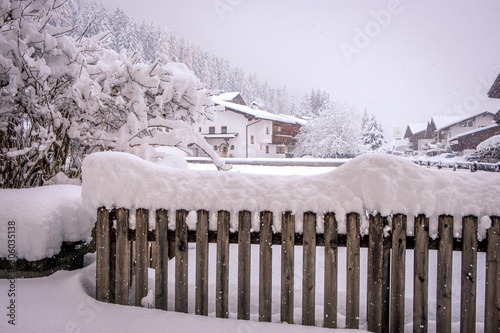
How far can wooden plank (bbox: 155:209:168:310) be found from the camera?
8.65 ft

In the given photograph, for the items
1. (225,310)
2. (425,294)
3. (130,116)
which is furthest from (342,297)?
(130,116)

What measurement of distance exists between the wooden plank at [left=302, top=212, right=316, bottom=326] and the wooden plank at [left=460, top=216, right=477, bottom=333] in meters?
1.19

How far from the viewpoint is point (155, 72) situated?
196 inches

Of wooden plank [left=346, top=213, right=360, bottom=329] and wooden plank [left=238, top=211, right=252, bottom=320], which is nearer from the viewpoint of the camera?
wooden plank [left=346, top=213, right=360, bottom=329]

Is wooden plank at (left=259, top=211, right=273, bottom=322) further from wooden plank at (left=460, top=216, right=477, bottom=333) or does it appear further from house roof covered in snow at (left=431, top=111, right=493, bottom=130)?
house roof covered in snow at (left=431, top=111, right=493, bottom=130)

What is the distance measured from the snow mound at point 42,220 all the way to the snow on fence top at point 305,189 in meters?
0.44

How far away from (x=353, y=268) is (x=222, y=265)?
1118mm

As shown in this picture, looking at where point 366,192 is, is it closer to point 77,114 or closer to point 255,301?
point 255,301

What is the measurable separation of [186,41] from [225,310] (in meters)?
77.5

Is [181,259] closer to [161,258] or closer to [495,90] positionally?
[161,258]

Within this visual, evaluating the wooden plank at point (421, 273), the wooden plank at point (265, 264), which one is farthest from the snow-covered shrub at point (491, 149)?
the wooden plank at point (265, 264)

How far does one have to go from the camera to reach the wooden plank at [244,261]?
2529mm

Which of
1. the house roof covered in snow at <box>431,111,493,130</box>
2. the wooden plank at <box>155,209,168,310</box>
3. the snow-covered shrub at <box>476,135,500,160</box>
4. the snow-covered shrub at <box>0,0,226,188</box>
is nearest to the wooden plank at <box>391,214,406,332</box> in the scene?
the wooden plank at <box>155,209,168,310</box>

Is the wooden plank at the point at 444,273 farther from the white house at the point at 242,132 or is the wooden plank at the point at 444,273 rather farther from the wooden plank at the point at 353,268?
the white house at the point at 242,132
